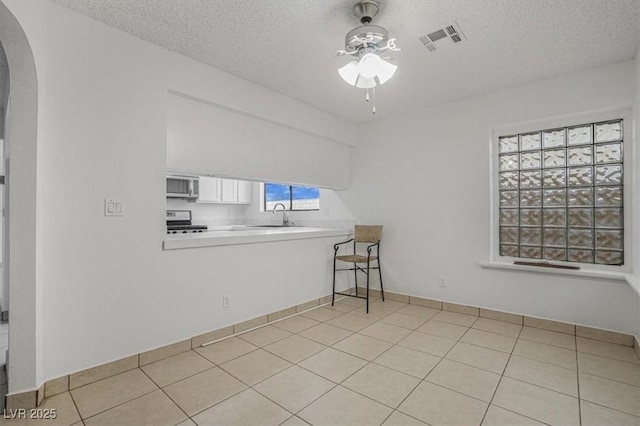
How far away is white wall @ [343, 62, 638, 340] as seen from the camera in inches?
109

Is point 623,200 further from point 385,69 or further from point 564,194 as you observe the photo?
point 385,69

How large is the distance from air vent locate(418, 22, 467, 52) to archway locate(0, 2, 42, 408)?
2.52 meters

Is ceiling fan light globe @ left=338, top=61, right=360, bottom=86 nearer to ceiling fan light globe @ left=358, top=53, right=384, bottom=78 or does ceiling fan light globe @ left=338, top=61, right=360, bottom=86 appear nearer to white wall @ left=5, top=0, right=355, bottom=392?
ceiling fan light globe @ left=358, top=53, right=384, bottom=78

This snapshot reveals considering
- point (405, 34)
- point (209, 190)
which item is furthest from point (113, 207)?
point (209, 190)

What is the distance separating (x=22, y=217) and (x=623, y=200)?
4408 millimetres

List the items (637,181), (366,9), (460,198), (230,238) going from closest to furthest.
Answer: (366,9) < (637,181) < (230,238) < (460,198)

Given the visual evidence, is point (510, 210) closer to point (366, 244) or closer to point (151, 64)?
point (366, 244)

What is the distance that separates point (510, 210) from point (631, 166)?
0.98m

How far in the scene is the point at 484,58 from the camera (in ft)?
8.52

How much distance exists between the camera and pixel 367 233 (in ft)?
13.4

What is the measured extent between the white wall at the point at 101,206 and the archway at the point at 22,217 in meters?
0.02

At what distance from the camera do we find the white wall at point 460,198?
2.76 m

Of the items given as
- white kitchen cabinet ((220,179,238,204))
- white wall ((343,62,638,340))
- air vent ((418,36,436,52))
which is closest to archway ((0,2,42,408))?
air vent ((418,36,436,52))

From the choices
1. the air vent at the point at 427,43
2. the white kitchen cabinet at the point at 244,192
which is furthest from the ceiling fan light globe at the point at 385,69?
the white kitchen cabinet at the point at 244,192
